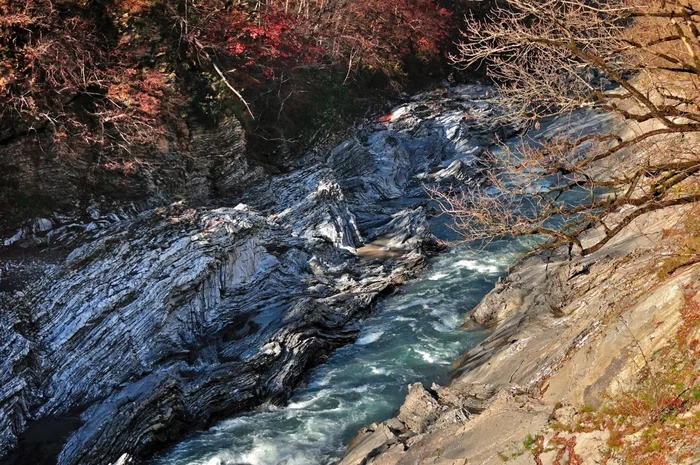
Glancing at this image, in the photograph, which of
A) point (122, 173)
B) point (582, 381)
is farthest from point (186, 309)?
point (582, 381)

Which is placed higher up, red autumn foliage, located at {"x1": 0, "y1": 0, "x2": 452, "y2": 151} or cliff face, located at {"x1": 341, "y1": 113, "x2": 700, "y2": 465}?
red autumn foliage, located at {"x1": 0, "y1": 0, "x2": 452, "y2": 151}

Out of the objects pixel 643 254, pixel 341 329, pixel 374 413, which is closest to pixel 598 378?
pixel 643 254

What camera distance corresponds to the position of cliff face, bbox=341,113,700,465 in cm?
597

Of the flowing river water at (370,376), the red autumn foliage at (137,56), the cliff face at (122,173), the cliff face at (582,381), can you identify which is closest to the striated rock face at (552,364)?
the cliff face at (582,381)

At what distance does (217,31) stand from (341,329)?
1211cm

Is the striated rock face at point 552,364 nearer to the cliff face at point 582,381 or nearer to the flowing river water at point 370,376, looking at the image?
the cliff face at point 582,381

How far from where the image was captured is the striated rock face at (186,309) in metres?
10.7

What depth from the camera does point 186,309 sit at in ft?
42.8

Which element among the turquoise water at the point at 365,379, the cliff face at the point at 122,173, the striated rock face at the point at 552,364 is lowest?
the turquoise water at the point at 365,379

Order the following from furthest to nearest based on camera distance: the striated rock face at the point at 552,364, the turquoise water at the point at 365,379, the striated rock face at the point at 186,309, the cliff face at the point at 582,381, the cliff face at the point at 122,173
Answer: the cliff face at the point at 122,173 < the striated rock face at the point at 186,309 < the turquoise water at the point at 365,379 < the striated rock face at the point at 552,364 < the cliff face at the point at 582,381

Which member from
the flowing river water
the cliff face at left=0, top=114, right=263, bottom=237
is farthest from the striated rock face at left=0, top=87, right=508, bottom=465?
the flowing river water

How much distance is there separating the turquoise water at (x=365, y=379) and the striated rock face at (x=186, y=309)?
1.43ft

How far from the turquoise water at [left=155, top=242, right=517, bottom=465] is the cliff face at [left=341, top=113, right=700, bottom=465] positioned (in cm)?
80

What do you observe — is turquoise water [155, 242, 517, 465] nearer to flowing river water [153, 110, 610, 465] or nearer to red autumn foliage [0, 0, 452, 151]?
flowing river water [153, 110, 610, 465]
